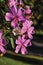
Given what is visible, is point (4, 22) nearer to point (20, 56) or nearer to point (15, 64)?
point (15, 64)

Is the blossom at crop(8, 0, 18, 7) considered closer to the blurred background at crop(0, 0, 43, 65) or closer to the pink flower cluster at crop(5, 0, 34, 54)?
the pink flower cluster at crop(5, 0, 34, 54)

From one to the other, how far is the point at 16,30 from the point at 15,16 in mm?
160

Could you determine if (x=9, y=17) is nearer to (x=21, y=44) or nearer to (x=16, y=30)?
(x=16, y=30)

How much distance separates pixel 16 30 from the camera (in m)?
2.76

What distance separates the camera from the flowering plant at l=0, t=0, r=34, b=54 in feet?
8.76

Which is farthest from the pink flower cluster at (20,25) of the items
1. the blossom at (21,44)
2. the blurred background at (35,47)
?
the blurred background at (35,47)

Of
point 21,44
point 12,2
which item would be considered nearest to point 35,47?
point 12,2

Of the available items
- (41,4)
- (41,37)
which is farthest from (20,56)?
(41,4)

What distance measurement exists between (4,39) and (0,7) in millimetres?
338

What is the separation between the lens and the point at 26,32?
281cm

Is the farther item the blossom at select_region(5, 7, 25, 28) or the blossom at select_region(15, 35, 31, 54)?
the blossom at select_region(15, 35, 31, 54)

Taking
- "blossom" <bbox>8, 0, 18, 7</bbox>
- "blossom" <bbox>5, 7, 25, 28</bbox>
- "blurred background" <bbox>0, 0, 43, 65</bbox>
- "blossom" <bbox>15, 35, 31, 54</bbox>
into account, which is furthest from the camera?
"blurred background" <bbox>0, 0, 43, 65</bbox>

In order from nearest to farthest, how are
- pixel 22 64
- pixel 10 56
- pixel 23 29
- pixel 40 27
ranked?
pixel 23 29 < pixel 22 64 < pixel 10 56 < pixel 40 27

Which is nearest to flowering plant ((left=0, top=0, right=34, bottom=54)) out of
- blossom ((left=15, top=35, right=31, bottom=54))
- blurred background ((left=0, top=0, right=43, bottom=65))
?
blossom ((left=15, top=35, right=31, bottom=54))
